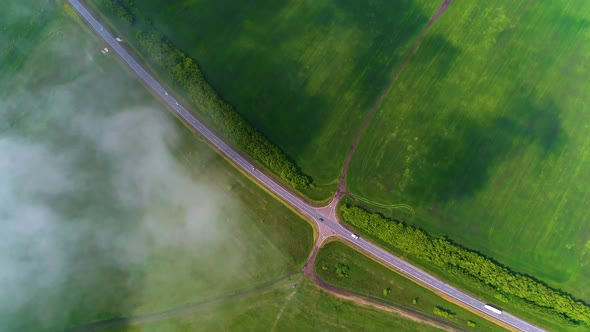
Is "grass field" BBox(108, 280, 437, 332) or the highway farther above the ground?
the highway

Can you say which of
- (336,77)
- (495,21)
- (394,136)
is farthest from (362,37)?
(495,21)

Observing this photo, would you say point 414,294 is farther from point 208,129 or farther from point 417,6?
point 417,6

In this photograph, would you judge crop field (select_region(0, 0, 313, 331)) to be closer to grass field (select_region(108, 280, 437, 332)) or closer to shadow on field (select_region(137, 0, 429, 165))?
grass field (select_region(108, 280, 437, 332))

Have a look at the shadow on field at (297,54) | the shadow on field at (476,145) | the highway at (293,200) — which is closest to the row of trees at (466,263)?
the highway at (293,200)

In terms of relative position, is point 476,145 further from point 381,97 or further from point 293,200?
point 293,200

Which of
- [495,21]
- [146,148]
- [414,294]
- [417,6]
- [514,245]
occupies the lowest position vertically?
[146,148]

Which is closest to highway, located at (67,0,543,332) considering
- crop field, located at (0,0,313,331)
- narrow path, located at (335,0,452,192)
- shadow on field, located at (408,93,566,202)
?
crop field, located at (0,0,313,331)
